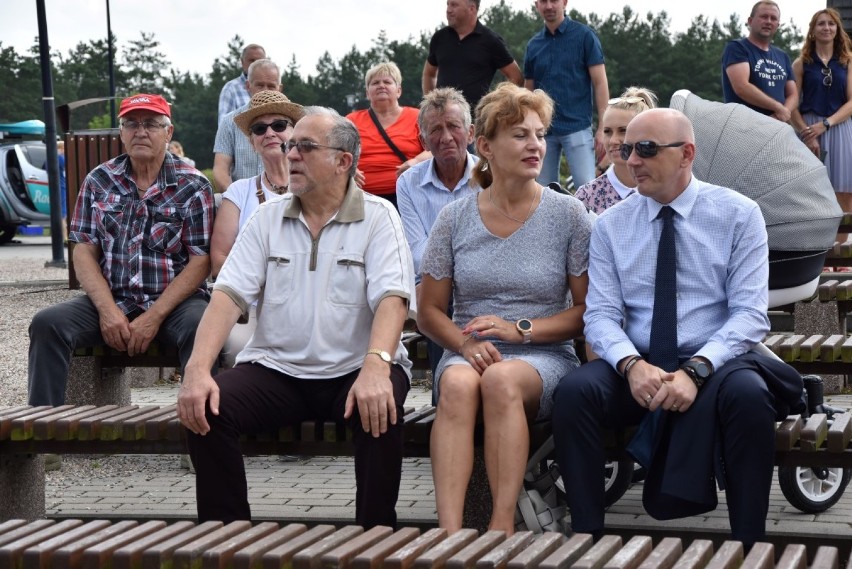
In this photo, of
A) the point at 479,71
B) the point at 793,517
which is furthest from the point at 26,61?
the point at 793,517

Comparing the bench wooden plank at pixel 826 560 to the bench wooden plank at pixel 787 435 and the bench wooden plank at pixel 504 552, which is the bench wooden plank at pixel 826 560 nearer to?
the bench wooden plank at pixel 504 552

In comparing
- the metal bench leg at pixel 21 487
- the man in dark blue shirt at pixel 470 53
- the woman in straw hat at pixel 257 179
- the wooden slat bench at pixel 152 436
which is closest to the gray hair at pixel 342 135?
the wooden slat bench at pixel 152 436

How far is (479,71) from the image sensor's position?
957 cm

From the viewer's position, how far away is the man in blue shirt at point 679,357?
4.25 meters

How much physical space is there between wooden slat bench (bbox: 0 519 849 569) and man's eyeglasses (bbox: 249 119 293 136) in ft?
10.9

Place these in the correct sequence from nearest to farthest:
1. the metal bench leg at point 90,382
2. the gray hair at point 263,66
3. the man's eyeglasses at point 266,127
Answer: the metal bench leg at point 90,382 → the man's eyeglasses at point 266,127 → the gray hair at point 263,66

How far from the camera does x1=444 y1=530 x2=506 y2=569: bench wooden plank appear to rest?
316 centimetres

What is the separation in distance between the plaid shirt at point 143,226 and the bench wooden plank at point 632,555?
3537 millimetres

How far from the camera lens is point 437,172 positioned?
6.52 m

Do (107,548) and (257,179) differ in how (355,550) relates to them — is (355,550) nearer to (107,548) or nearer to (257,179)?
(107,548)

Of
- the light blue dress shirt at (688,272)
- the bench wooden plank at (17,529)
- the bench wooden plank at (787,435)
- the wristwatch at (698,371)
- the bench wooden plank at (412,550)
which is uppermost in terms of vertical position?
the light blue dress shirt at (688,272)

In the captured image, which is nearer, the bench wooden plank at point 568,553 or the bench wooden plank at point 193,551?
the bench wooden plank at point 568,553

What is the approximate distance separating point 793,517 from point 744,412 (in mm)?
1461

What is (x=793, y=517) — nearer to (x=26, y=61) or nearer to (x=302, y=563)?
(x=302, y=563)
